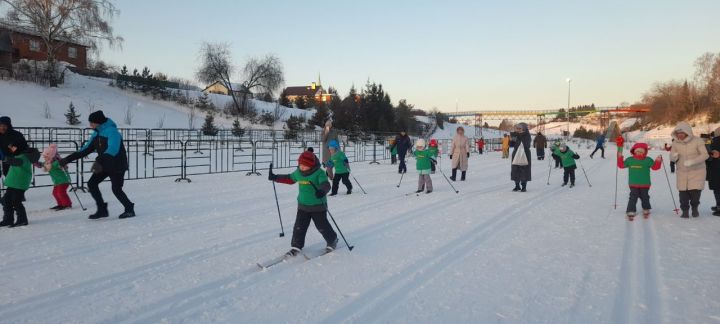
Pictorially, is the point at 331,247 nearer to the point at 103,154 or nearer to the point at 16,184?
the point at 103,154

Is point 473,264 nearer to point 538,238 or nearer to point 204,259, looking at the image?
point 538,238

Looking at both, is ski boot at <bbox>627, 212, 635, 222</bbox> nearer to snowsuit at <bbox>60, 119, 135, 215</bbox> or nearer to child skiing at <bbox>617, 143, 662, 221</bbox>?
child skiing at <bbox>617, 143, 662, 221</bbox>

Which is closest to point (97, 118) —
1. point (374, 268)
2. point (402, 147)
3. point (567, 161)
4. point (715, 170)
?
point (374, 268)

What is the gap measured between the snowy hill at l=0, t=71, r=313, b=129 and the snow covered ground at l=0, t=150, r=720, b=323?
2893cm

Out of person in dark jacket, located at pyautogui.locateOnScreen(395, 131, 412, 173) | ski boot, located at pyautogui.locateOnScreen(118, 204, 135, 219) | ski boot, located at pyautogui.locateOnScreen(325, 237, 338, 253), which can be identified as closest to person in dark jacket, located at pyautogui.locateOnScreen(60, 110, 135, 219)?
ski boot, located at pyautogui.locateOnScreen(118, 204, 135, 219)

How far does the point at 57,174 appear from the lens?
823cm

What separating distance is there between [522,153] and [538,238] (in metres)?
5.55

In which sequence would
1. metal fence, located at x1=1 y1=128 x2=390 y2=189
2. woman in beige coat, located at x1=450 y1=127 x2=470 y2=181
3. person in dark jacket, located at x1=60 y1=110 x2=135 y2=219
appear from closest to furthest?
person in dark jacket, located at x1=60 y1=110 x2=135 y2=219 < metal fence, located at x1=1 y1=128 x2=390 y2=189 < woman in beige coat, located at x1=450 y1=127 x2=470 y2=181

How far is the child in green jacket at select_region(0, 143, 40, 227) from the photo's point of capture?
6.91 meters

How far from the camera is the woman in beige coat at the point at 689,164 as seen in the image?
8008 millimetres

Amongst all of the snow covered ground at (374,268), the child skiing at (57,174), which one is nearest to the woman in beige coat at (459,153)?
the snow covered ground at (374,268)

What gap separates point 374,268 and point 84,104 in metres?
41.1

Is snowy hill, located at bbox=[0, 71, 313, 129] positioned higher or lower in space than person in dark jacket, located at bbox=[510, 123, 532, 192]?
higher

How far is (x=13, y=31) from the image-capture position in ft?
125
